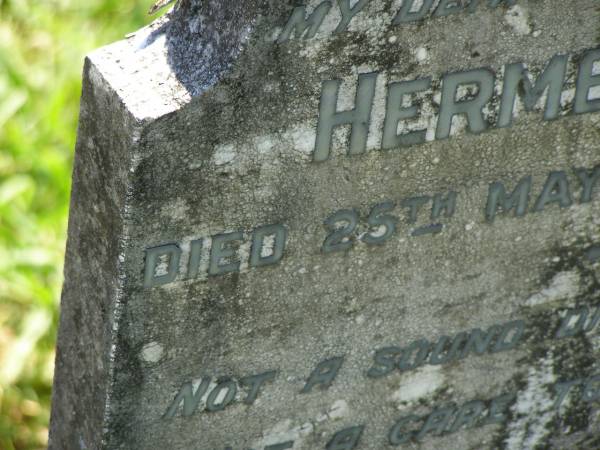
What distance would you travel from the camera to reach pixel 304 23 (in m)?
1.57

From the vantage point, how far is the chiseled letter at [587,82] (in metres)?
1.79

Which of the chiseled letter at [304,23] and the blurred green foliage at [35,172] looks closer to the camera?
the chiseled letter at [304,23]

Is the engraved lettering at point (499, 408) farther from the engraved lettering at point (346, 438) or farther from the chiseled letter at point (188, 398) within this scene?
the chiseled letter at point (188, 398)

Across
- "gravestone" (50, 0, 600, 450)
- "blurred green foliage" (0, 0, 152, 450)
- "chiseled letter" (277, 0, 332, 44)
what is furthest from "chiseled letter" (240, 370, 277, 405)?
"blurred green foliage" (0, 0, 152, 450)

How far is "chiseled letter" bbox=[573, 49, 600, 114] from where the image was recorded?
179 centimetres

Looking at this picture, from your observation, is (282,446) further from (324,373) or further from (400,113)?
(400,113)

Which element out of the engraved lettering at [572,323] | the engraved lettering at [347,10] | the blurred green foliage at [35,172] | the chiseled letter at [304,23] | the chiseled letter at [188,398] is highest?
the blurred green foliage at [35,172]

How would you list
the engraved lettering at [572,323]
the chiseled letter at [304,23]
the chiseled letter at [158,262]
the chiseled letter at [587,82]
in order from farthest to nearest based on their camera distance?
the engraved lettering at [572,323] → the chiseled letter at [587,82] → the chiseled letter at [158,262] → the chiseled letter at [304,23]

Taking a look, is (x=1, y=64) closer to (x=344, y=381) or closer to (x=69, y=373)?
(x=69, y=373)

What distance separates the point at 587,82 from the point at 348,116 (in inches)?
16.8

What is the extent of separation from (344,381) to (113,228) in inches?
21.9

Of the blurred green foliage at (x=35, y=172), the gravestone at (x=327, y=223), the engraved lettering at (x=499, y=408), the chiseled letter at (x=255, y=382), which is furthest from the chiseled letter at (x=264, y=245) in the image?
the blurred green foliage at (x=35, y=172)

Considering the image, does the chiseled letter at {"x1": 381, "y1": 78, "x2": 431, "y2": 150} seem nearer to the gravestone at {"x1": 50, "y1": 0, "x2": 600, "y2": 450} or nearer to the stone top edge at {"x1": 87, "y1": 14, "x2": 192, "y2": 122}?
the gravestone at {"x1": 50, "y1": 0, "x2": 600, "y2": 450}

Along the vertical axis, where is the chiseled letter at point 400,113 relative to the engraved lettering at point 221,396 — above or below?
above
